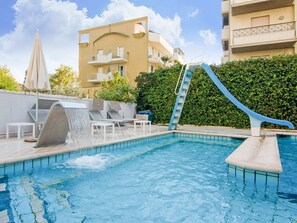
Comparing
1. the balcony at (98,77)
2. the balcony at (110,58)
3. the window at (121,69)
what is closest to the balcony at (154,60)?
the balcony at (110,58)

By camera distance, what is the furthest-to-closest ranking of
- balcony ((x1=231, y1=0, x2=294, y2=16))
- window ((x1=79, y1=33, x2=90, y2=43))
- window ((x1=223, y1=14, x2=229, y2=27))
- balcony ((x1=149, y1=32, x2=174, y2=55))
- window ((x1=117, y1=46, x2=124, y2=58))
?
1. window ((x1=79, y1=33, x2=90, y2=43))
2. window ((x1=117, y1=46, x2=124, y2=58))
3. balcony ((x1=149, y1=32, x2=174, y2=55))
4. window ((x1=223, y1=14, x2=229, y2=27))
5. balcony ((x1=231, y1=0, x2=294, y2=16))

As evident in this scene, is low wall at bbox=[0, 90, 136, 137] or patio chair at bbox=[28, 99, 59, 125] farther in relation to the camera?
patio chair at bbox=[28, 99, 59, 125]

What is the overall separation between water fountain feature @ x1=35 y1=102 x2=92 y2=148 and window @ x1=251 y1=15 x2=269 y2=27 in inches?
630

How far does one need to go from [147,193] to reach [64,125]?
133 inches

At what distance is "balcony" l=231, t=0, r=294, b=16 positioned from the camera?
15.7 m

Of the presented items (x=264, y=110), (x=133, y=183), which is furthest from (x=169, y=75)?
(x=133, y=183)

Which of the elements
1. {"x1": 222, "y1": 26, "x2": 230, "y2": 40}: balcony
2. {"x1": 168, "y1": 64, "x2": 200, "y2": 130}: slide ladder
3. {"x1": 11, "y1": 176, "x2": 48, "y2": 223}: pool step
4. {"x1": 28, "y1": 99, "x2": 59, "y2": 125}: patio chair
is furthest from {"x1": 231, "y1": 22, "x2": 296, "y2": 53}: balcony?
{"x1": 11, "y1": 176, "x2": 48, "y2": 223}: pool step

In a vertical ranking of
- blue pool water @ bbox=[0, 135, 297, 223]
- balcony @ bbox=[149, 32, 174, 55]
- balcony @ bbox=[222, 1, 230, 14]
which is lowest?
blue pool water @ bbox=[0, 135, 297, 223]

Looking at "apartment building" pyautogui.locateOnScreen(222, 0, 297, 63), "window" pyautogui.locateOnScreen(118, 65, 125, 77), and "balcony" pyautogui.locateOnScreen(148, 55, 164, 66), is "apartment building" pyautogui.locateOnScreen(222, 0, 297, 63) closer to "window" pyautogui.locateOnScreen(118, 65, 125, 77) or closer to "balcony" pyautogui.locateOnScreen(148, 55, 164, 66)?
"balcony" pyautogui.locateOnScreen(148, 55, 164, 66)

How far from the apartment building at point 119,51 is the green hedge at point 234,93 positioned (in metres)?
11.0

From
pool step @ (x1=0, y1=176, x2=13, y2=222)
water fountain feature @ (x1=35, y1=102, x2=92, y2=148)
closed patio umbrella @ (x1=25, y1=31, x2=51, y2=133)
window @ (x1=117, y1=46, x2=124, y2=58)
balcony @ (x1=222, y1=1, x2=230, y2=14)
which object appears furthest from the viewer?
window @ (x1=117, y1=46, x2=124, y2=58)

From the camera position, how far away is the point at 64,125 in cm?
600

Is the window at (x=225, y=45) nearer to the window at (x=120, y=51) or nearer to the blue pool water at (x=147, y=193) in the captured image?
the window at (x=120, y=51)

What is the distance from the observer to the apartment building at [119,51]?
25.7 meters
